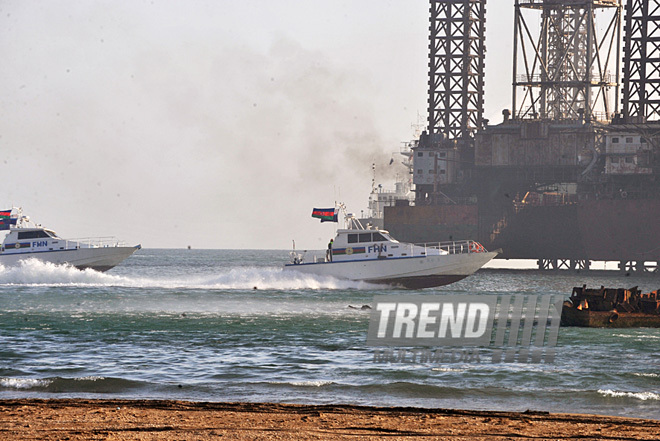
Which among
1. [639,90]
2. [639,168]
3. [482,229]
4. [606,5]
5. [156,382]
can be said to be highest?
[606,5]

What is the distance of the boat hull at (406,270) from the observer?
160 ft

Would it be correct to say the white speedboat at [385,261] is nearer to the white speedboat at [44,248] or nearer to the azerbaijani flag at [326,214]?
the azerbaijani flag at [326,214]

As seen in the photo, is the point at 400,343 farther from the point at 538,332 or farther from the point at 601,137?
the point at 601,137

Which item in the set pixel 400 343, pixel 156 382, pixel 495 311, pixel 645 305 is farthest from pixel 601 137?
pixel 156 382

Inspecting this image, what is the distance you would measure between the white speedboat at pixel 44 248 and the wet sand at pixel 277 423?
1905 inches

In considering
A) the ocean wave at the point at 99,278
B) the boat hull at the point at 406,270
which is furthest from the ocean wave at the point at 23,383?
the ocean wave at the point at 99,278

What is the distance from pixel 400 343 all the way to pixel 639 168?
60.2 m

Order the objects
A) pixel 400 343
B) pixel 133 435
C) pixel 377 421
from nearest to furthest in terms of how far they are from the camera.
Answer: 1. pixel 133 435
2. pixel 377 421
3. pixel 400 343

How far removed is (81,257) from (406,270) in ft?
88.4

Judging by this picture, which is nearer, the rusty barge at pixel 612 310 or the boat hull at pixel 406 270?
the rusty barge at pixel 612 310

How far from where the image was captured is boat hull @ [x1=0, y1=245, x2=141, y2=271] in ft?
206

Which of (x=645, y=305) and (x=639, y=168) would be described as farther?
(x=639, y=168)

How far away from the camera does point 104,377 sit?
20062mm

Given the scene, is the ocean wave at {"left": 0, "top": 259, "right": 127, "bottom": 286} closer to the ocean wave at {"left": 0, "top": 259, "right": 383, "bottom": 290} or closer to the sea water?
the ocean wave at {"left": 0, "top": 259, "right": 383, "bottom": 290}
